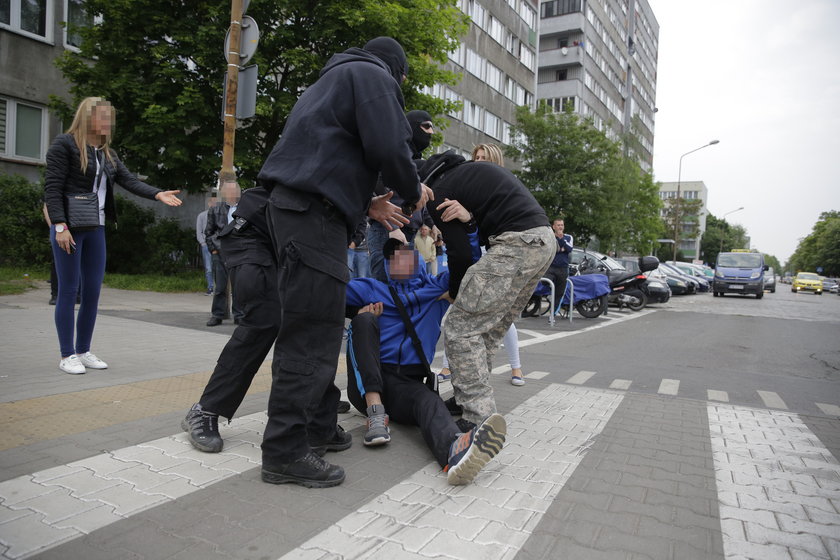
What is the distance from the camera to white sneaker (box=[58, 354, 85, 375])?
453 centimetres

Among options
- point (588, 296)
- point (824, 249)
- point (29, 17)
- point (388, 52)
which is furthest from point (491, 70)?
point (824, 249)

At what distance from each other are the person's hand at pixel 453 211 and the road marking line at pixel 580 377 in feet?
9.64

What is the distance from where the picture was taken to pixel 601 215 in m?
29.3

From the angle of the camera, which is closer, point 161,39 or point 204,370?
point 204,370

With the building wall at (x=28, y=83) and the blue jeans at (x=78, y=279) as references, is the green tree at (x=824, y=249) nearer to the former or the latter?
the building wall at (x=28, y=83)

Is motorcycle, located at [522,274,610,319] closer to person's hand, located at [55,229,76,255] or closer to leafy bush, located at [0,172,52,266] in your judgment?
person's hand, located at [55,229,76,255]

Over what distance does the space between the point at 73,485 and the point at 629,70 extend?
7728 cm

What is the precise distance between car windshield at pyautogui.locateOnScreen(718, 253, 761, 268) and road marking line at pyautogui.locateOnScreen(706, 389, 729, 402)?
2713 centimetres

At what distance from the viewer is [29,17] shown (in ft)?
54.4

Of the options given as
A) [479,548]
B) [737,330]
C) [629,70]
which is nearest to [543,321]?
[737,330]

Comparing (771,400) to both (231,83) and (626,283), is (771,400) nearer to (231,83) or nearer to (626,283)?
(231,83)

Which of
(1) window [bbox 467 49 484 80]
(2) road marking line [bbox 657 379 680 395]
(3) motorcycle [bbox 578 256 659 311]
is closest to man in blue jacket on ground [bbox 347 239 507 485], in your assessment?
(2) road marking line [bbox 657 379 680 395]

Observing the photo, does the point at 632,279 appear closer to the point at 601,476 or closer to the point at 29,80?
the point at 601,476

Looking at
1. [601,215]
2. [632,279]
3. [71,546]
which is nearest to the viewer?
[71,546]
